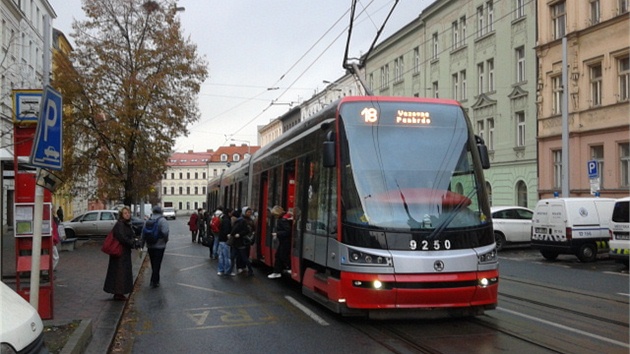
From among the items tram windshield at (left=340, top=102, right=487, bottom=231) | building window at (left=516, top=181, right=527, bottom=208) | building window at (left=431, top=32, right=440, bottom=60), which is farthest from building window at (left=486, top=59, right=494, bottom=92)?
tram windshield at (left=340, top=102, right=487, bottom=231)

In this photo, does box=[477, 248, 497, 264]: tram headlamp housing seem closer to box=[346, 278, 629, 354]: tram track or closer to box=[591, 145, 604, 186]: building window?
box=[346, 278, 629, 354]: tram track

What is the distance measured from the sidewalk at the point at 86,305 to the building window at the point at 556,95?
2092 centimetres

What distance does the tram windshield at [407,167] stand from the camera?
29.3 feet

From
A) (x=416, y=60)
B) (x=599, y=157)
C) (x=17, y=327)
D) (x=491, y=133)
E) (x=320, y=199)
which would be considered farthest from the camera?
(x=416, y=60)

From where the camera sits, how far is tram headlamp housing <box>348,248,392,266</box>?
8.64 m

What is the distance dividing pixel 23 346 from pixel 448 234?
574 centimetres

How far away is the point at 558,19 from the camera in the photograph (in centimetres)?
3234

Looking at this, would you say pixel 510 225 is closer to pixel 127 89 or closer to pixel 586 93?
pixel 586 93

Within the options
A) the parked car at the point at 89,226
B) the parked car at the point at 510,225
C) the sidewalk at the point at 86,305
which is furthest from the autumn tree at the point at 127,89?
the parked car at the point at 510,225

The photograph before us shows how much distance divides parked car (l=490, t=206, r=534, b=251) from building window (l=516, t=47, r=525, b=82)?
36.7ft

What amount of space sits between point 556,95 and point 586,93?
7.06 feet

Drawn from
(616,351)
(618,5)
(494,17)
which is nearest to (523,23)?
(494,17)

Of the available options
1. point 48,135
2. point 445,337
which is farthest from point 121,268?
point 445,337

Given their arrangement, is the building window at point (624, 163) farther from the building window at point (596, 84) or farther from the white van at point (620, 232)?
the white van at point (620, 232)
